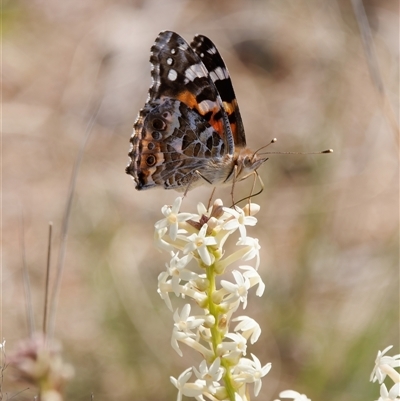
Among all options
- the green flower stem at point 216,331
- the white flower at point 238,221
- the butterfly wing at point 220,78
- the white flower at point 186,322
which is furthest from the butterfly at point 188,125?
the white flower at point 186,322

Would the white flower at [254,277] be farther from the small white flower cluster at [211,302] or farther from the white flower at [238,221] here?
the white flower at [238,221]

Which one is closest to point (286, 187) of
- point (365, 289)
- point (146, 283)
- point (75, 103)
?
point (365, 289)

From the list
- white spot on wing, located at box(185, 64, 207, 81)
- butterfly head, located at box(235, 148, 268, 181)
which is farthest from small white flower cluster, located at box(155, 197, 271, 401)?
white spot on wing, located at box(185, 64, 207, 81)

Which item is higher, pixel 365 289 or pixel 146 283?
pixel 146 283

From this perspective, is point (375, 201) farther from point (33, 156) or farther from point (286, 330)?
point (33, 156)

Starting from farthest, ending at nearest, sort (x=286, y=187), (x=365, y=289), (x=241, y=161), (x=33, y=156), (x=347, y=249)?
(x=33, y=156) → (x=286, y=187) → (x=347, y=249) → (x=365, y=289) → (x=241, y=161)

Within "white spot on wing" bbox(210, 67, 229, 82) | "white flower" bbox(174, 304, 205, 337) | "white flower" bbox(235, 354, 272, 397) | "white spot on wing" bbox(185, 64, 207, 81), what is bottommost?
"white flower" bbox(235, 354, 272, 397)

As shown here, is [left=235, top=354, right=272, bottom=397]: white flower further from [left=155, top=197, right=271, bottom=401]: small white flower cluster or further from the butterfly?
the butterfly

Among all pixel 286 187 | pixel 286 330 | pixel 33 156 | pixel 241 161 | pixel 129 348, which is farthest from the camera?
pixel 33 156
